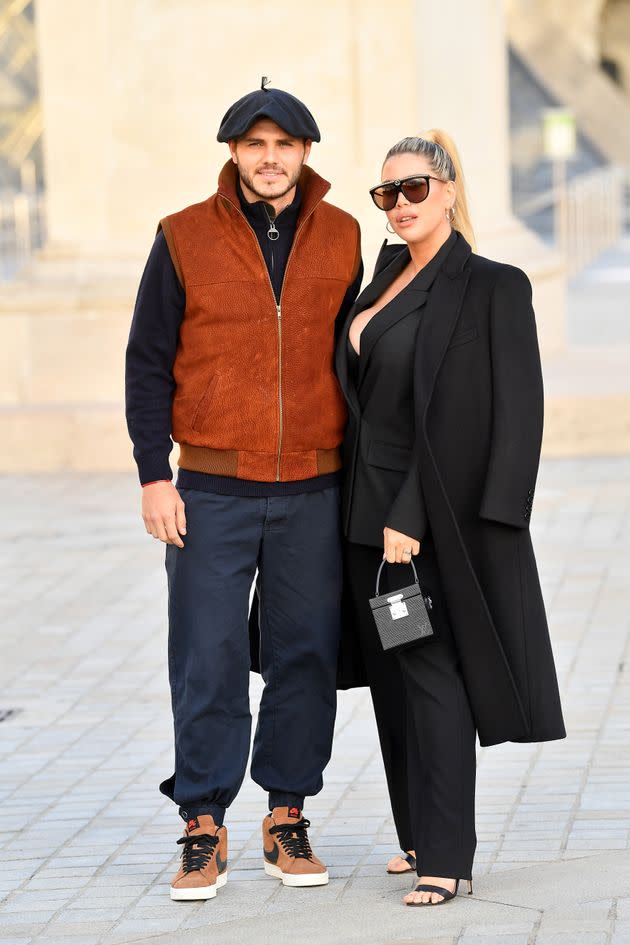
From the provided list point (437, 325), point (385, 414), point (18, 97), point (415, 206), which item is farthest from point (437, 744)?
point (18, 97)

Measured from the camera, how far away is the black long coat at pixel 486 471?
161 inches

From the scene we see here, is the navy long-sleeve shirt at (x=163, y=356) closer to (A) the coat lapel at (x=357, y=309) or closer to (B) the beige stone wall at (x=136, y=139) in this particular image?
(A) the coat lapel at (x=357, y=309)

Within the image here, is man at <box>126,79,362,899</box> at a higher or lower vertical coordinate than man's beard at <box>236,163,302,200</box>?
lower

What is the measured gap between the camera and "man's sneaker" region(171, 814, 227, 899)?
14.1 ft

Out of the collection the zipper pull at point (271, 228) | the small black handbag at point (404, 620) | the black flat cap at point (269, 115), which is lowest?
the small black handbag at point (404, 620)

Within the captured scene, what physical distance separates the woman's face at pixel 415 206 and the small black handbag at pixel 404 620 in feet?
2.52

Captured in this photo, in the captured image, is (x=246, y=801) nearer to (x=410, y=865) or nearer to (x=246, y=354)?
(x=410, y=865)

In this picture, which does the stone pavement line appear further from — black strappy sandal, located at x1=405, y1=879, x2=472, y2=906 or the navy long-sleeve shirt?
the navy long-sleeve shirt

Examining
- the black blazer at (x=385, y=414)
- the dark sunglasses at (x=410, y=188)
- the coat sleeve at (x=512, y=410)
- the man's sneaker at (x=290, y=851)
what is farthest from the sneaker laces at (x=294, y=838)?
the dark sunglasses at (x=410, y=188)

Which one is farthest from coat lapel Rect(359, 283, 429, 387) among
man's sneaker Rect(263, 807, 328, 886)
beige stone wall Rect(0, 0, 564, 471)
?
beige stone wall Rect(0, 0, 564, 471)

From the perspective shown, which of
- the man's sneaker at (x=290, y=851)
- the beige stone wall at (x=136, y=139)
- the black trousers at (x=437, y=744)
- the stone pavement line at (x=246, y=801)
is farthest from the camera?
the beige stone wall at (x=136, y=139)

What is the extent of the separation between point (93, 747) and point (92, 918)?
1.62 m

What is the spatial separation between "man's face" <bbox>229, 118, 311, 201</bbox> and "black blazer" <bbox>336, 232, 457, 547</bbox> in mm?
302

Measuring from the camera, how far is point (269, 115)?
4199 millimetres
